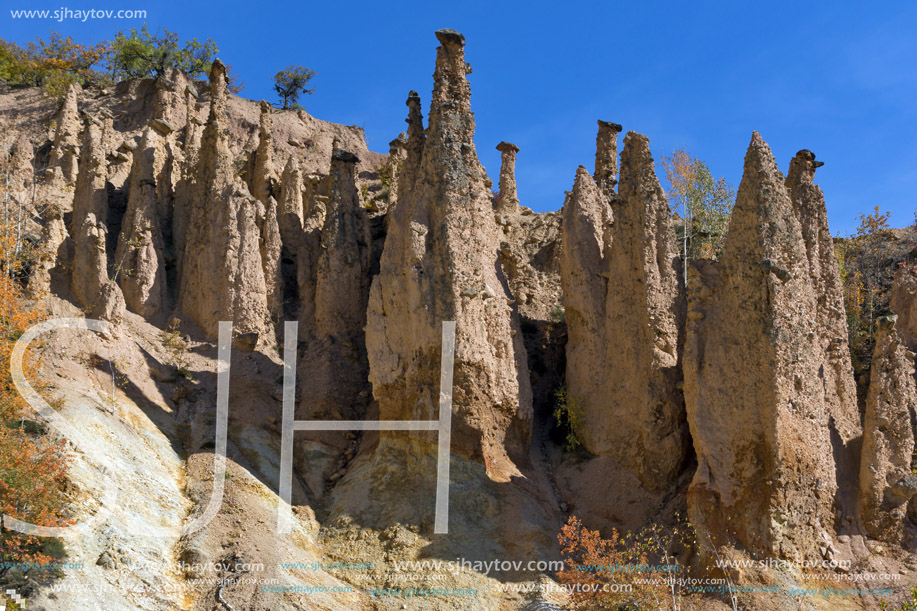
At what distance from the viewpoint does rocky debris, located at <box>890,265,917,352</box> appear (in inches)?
877

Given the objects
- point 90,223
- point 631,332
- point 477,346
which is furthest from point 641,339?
point 90,223

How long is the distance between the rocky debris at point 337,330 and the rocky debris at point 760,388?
8338 millimetres

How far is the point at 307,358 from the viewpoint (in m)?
25.2

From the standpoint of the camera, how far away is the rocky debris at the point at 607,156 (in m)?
30.3

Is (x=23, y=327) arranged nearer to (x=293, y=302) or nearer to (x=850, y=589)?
(x=293, y=302)

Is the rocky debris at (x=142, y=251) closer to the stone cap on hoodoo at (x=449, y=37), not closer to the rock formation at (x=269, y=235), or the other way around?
the rock formation at (x=269, y=235)

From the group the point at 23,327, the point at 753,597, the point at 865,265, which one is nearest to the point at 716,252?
the point at 865,265

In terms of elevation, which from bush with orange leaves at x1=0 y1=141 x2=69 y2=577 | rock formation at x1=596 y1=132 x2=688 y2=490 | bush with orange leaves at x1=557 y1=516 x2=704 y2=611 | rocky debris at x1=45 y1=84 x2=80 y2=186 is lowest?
bush with orange leaves at x1=557 y1=516 x2=704 y2=611

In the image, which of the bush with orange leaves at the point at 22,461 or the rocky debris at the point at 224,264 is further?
the rocky debris at the point at 224,264

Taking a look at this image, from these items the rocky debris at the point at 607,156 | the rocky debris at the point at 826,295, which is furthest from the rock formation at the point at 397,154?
the rocky debris at the point at 826,295

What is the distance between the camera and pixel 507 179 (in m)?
34.1

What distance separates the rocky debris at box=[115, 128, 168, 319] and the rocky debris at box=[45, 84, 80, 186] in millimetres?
2091

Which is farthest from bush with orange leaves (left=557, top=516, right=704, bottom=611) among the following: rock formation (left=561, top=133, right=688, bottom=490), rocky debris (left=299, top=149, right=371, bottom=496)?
rocky debris (left=299, top=149, right=371, bottom=496)

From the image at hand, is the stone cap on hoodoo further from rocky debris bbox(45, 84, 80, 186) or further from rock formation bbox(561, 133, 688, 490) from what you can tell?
rocky debris bbox(45, 84, 80, 186)
